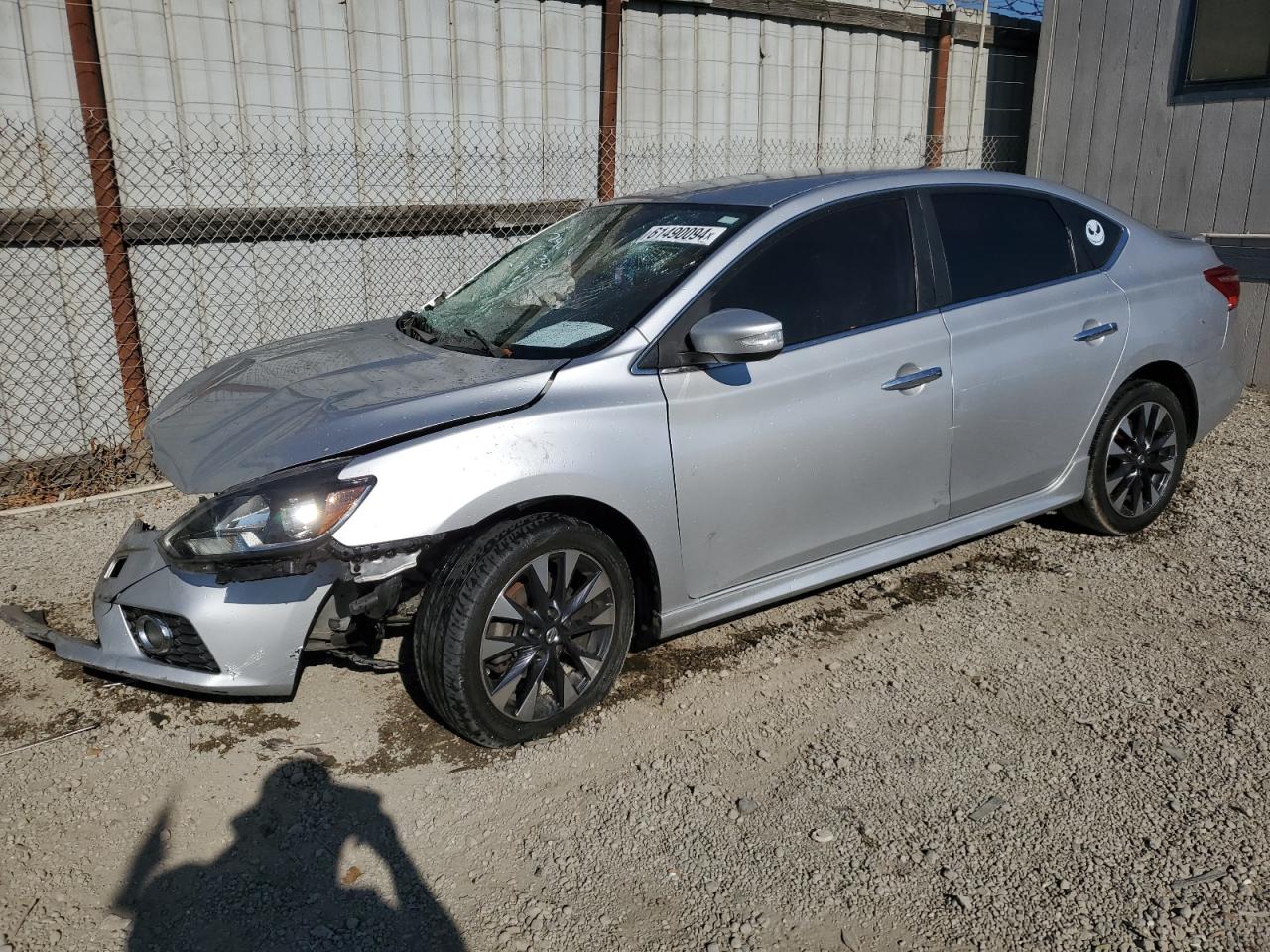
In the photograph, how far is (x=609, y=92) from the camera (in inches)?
296

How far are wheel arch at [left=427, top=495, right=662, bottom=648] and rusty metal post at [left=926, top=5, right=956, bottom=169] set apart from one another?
6755 millimetres

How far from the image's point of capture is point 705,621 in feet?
12.2

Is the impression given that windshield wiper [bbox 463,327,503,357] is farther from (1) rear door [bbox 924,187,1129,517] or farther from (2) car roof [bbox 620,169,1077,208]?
(1) rear door [bbox 924,187,1129,517]

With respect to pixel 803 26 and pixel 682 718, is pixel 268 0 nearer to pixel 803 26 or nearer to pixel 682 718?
pixel 803 26

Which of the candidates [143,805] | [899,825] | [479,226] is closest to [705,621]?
[899,825]

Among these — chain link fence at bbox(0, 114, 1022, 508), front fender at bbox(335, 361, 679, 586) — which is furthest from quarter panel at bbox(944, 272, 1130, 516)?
chain link fence at bbox(0, 114, 1022, 508)

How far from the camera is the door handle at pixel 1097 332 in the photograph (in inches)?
178

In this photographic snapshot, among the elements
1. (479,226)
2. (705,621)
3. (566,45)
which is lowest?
(705,621)

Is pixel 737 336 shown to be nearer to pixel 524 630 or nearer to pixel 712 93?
pixel 524 630

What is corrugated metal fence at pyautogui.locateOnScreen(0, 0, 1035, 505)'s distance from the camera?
585 centimetres

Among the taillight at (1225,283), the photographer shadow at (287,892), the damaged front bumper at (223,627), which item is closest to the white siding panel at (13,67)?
the damaged front bumper at (223,627)

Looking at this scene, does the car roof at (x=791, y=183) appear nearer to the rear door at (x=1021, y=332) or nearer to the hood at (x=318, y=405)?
the rear door at (x=1021, y=332)

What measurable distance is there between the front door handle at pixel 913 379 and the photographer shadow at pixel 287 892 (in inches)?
90.8

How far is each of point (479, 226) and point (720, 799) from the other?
Result: 510cm
